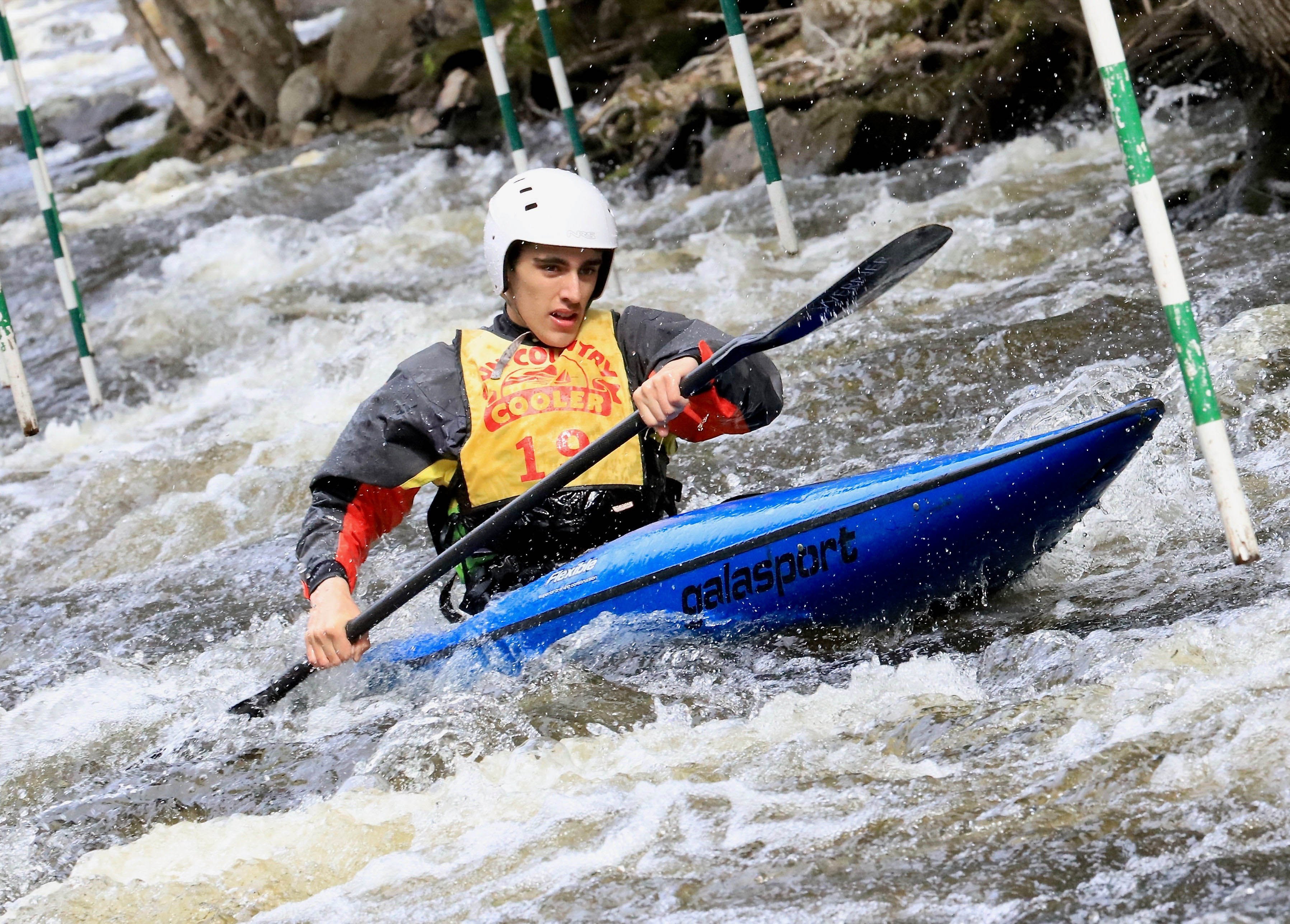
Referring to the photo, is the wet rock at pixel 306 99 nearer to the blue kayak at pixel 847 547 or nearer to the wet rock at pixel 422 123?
the wet rock at pixel 422 123

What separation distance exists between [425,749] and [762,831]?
2.86 ft

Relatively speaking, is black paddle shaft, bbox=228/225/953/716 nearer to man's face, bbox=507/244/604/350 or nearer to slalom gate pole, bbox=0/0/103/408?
man's face, bbox=507/244/604/350

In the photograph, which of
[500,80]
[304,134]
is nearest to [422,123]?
[304,134]

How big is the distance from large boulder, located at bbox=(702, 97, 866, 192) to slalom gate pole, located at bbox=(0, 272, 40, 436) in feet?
13.3

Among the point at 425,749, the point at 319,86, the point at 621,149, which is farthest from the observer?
the point at 319,86

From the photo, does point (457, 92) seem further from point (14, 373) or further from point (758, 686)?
point (758, 686)

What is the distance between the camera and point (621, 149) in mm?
10000

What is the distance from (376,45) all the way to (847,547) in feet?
40.8

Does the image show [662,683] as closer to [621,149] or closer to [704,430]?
[704,430]

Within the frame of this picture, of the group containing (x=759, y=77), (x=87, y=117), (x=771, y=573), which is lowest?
(x=771, y=573)

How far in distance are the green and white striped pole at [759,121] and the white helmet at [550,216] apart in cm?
297

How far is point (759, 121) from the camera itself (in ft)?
20.3

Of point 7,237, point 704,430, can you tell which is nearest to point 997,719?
point 704,430

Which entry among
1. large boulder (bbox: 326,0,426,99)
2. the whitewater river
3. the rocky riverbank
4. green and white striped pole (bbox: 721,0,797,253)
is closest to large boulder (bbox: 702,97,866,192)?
the rocky riverbank
